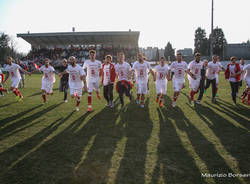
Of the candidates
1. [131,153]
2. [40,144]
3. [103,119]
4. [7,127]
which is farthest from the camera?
[103,119]

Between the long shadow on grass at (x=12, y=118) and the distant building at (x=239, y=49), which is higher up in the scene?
the distant building at (x=239, y=49)

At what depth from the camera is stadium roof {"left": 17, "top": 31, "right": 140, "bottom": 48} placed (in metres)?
44.8

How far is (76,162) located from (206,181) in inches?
88.0

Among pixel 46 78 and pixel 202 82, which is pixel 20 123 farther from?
pixel 202 82

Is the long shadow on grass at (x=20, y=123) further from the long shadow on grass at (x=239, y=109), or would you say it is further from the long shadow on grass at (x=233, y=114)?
the long shadow on grass at (x=239, y=109)

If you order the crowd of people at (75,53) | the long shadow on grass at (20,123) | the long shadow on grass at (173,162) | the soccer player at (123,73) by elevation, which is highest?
the crowd of people at (75,53)

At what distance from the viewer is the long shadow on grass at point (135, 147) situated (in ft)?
10.3

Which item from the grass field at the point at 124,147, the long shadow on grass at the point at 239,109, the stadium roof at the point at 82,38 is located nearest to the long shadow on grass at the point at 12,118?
the grass field at the point at 124,147

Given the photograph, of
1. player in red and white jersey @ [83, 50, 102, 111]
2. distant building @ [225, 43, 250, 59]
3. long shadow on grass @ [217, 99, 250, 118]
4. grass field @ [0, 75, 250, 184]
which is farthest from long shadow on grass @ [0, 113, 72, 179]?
distant building @ [225, 43, 250, 59]

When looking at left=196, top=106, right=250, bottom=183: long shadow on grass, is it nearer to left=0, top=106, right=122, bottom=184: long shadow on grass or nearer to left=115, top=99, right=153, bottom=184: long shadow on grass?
left=115, top=99, right=153, bottom=184: long shadow on grass

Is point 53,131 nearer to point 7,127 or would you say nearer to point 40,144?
point 40,144

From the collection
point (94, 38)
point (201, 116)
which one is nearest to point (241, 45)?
point (94, 38)

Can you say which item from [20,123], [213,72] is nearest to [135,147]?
[20,123]

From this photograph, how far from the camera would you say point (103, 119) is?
261 inches
